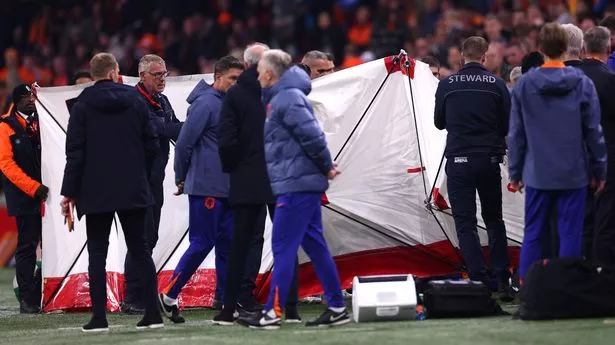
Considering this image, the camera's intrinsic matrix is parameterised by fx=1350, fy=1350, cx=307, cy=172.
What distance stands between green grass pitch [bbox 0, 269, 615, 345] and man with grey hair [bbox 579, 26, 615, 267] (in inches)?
35.5

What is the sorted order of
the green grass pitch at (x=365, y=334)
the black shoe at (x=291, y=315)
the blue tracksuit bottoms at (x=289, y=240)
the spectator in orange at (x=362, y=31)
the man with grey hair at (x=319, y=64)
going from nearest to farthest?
the green grass pitch at (x=365, y=334) → the blue tracksuit bottoms at (x=289, y=240) → the black shoe at (x=291, y=315) → the man with grey hair at (x=319, y=64) → the spectator in orange at (x=362, y=31)

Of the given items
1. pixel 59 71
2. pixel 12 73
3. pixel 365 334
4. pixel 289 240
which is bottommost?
pixel 365 334

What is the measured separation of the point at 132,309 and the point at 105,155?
2.13 metres

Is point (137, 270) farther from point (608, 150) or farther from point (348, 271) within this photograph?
point (608, 150)

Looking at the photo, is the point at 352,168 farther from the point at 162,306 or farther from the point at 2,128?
the point at 2,128

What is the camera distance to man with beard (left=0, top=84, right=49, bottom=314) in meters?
11.2

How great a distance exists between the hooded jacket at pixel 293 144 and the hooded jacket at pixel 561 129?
133 centimetres

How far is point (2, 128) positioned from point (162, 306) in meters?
2.56

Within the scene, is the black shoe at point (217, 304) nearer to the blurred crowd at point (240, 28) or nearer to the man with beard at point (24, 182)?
the man with beard at point (24, 182)

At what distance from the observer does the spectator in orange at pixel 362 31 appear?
18.9 metres

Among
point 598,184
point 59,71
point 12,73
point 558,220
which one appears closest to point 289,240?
point 558,220

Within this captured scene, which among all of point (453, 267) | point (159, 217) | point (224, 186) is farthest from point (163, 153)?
point (453, 267)

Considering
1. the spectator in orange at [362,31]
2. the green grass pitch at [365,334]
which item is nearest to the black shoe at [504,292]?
the green grass pitch at [365,334]

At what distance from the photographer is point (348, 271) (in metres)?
11.1
